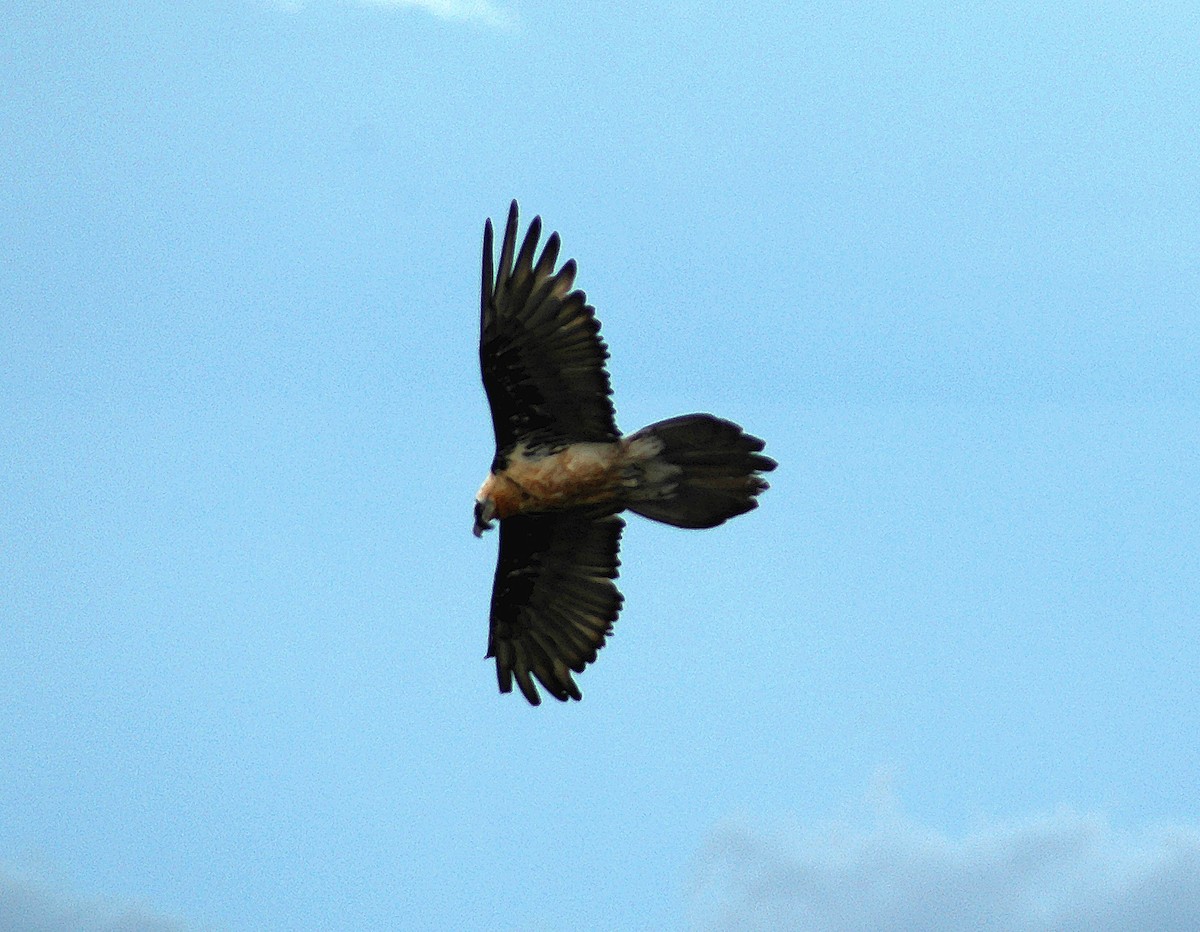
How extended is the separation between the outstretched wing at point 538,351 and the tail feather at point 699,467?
0.33 m

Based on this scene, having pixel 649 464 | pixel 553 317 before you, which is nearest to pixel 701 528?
pixel 649 464

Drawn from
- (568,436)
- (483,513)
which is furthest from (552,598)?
(568,436)

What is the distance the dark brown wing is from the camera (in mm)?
12156

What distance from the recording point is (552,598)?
40.7ft

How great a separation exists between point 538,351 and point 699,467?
1.21m

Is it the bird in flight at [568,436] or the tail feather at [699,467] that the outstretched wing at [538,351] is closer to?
the bird in flight at [568,436]

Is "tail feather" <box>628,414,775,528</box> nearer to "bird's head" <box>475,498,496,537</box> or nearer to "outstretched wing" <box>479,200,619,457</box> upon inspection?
"outstretched wing" <box>479,200,619,457</box>

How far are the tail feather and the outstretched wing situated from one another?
334 millimetres

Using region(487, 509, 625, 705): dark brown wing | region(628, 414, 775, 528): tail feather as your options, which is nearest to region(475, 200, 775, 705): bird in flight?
region(628, 414, 775, 528): tail feather

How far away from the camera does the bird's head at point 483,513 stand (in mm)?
11375

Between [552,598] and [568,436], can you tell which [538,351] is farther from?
[552,598]

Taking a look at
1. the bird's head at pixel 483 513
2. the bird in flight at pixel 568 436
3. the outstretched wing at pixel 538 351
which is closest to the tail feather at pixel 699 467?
the bird in flight at pixel 568 436

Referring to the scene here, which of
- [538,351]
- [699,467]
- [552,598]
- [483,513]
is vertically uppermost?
[538,351]

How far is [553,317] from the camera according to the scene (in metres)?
11.0
